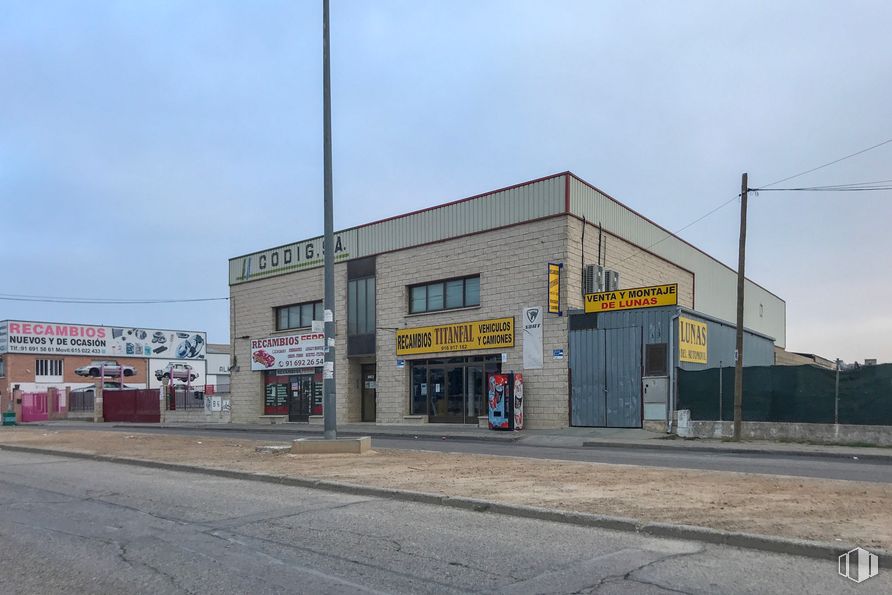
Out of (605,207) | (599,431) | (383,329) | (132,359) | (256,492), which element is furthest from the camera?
(132,359)

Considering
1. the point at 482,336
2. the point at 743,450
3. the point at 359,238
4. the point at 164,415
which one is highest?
the point at 359,238

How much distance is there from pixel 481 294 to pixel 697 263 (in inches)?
555

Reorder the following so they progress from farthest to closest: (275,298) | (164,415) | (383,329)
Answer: (164,415) → (275,298) → (383,329)

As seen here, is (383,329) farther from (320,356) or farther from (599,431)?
(599,431)

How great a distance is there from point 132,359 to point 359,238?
4222 centimetres

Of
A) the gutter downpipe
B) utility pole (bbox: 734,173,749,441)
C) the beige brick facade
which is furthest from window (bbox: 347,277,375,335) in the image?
utility pole (bbox: 734,173,749,441)

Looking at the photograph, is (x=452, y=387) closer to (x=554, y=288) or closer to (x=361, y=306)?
(x=361, y=306)

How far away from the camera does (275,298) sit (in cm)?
3509

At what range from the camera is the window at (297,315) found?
3328cm

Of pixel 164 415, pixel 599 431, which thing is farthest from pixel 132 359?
pixel 599 431

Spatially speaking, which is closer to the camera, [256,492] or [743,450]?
[256,492]

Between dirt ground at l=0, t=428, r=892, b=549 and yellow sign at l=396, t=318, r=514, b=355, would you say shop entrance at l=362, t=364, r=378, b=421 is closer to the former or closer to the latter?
yellow sign at l=396, t=318, r=514, b=355

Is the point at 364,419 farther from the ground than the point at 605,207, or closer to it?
closer to it

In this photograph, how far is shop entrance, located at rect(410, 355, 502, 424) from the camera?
2677 cm
